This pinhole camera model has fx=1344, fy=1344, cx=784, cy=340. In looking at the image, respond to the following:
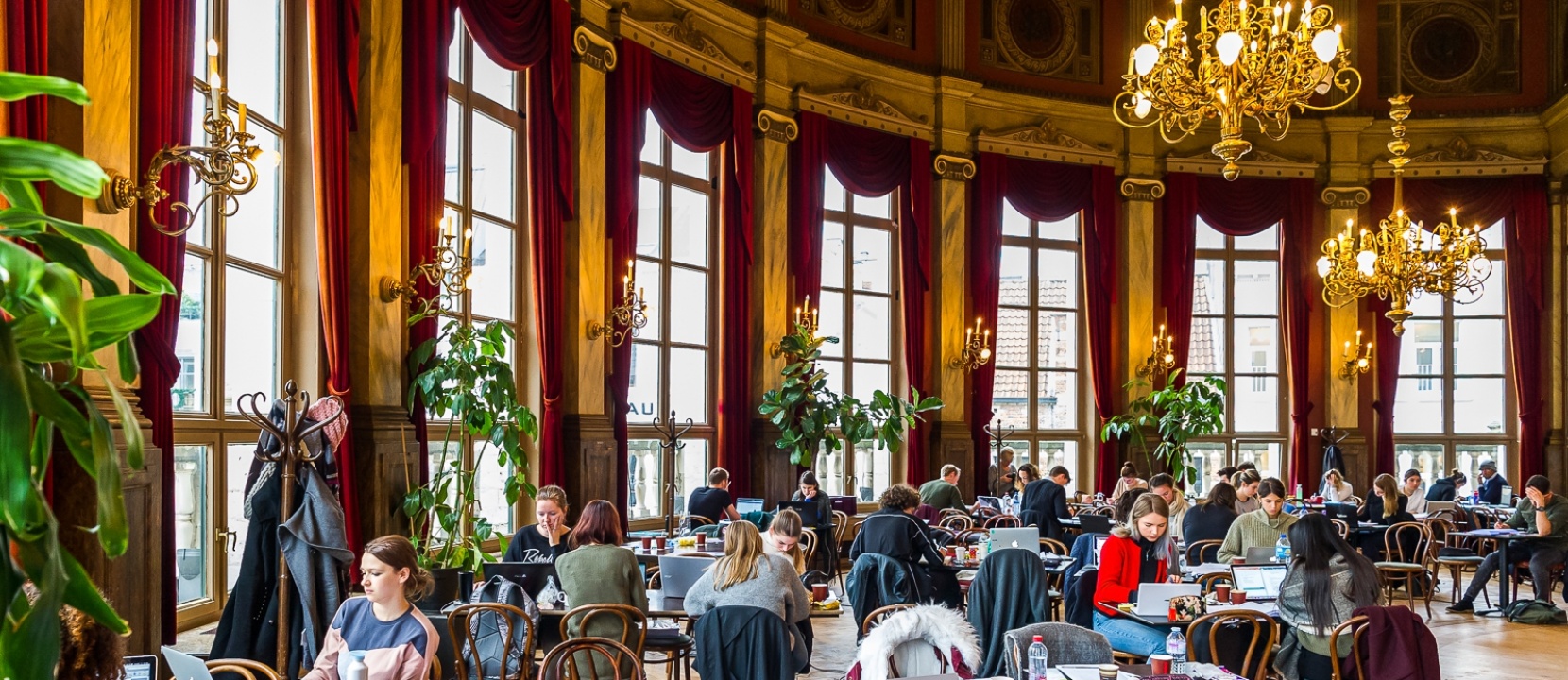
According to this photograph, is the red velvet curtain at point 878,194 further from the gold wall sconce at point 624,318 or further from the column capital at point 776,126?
the gold wall sconce at point 624,318

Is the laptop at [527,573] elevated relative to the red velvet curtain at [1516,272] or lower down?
lower down

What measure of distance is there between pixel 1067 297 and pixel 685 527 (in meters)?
8.21

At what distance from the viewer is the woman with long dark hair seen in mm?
5980

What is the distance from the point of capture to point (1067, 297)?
17062 millimetres

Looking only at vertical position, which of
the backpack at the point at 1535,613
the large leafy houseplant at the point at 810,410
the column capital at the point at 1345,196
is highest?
the column capital at the point at 1345,196

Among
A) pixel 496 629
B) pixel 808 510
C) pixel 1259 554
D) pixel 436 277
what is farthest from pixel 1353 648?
pixel 808 510

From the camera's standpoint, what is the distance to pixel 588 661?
5914mm

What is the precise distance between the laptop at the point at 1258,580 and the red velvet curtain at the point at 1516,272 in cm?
1127

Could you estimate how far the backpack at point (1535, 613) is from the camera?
1059cm

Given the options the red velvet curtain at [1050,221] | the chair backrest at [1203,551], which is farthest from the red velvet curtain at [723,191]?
the chair backrest at [1203,551]

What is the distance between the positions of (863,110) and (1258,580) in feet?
28.2

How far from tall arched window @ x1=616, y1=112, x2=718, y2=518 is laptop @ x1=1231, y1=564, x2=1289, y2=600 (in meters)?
6.03

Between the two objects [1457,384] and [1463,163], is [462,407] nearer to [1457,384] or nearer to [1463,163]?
[1463,163]

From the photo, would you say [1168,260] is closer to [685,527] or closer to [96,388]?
[685,527]
